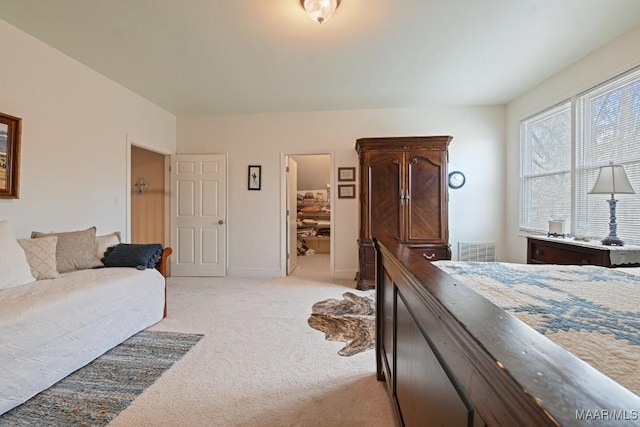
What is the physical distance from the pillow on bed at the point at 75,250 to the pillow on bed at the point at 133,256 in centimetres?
12

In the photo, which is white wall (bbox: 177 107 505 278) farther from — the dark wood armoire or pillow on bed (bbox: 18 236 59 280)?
pillow on bed (bbox: 18 236 59 280)

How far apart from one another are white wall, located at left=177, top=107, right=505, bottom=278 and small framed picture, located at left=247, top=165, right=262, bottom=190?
8cm

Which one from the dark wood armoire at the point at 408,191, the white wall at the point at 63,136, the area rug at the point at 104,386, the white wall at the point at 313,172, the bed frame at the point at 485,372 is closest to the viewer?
the bed frame at the point at 485,372

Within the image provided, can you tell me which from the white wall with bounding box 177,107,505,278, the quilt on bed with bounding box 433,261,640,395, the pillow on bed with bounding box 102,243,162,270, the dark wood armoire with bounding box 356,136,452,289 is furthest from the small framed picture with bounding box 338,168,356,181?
the quilt on bed with bounding box 433,261,640,395

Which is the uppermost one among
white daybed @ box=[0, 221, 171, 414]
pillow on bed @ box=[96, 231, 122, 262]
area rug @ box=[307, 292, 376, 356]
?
pillow on bed @ box=[96, 231, 122, 262]

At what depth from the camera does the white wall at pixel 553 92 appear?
95.5 inches

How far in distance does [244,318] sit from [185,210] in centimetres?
239

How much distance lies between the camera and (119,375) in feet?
6.08

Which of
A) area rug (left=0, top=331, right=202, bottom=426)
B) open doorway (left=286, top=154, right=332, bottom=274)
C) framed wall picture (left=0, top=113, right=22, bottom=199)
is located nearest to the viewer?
area rug (left=0, top=331, right=202, bottom=426)

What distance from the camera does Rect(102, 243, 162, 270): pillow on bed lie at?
2.63 m

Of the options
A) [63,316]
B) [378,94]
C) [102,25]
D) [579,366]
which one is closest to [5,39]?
[102,25]

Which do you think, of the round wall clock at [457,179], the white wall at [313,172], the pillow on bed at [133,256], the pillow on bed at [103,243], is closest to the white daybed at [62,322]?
the pillow on bed at [133,256]

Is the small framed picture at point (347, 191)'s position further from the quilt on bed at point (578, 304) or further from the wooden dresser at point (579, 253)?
the quilt on bed at point (578, 304)

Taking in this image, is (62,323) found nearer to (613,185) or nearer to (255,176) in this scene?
(255,176)
